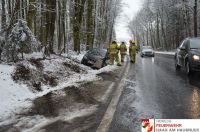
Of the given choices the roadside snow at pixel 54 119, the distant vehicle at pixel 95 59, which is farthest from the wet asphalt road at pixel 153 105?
the distant vehicle at pixel 95 59

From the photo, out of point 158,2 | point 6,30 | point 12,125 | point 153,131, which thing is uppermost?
point 158,2

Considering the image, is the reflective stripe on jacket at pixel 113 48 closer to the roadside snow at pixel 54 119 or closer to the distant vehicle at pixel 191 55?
the distant vehicle at pixel 191 55

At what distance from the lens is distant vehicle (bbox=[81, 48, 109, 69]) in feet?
63.3

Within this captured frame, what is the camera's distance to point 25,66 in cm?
1012

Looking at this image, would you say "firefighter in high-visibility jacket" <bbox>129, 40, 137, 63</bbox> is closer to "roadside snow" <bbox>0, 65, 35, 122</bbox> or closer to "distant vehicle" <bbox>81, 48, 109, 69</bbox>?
"distant vehicle" <bbox>81, 48, 109, 69</bbox>

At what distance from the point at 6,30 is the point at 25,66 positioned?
1.45m

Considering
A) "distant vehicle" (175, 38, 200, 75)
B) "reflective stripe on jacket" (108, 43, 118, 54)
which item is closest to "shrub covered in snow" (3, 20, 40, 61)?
"distant vehicle" (175, 38, 200, 75)

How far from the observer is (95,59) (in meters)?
19.5

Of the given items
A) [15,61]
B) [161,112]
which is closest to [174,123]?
[161,112]

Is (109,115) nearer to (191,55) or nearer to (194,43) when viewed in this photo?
(191,55)

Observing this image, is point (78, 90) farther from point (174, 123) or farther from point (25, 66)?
point (174, 123)

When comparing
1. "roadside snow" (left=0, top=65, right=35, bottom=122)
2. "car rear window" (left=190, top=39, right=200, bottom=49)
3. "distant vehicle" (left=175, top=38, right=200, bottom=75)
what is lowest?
"roadside snow" (left=0, top=65, right=35, bottom=122)

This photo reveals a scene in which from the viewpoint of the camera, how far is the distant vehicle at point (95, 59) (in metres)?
19.3

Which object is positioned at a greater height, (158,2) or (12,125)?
(158,2)
